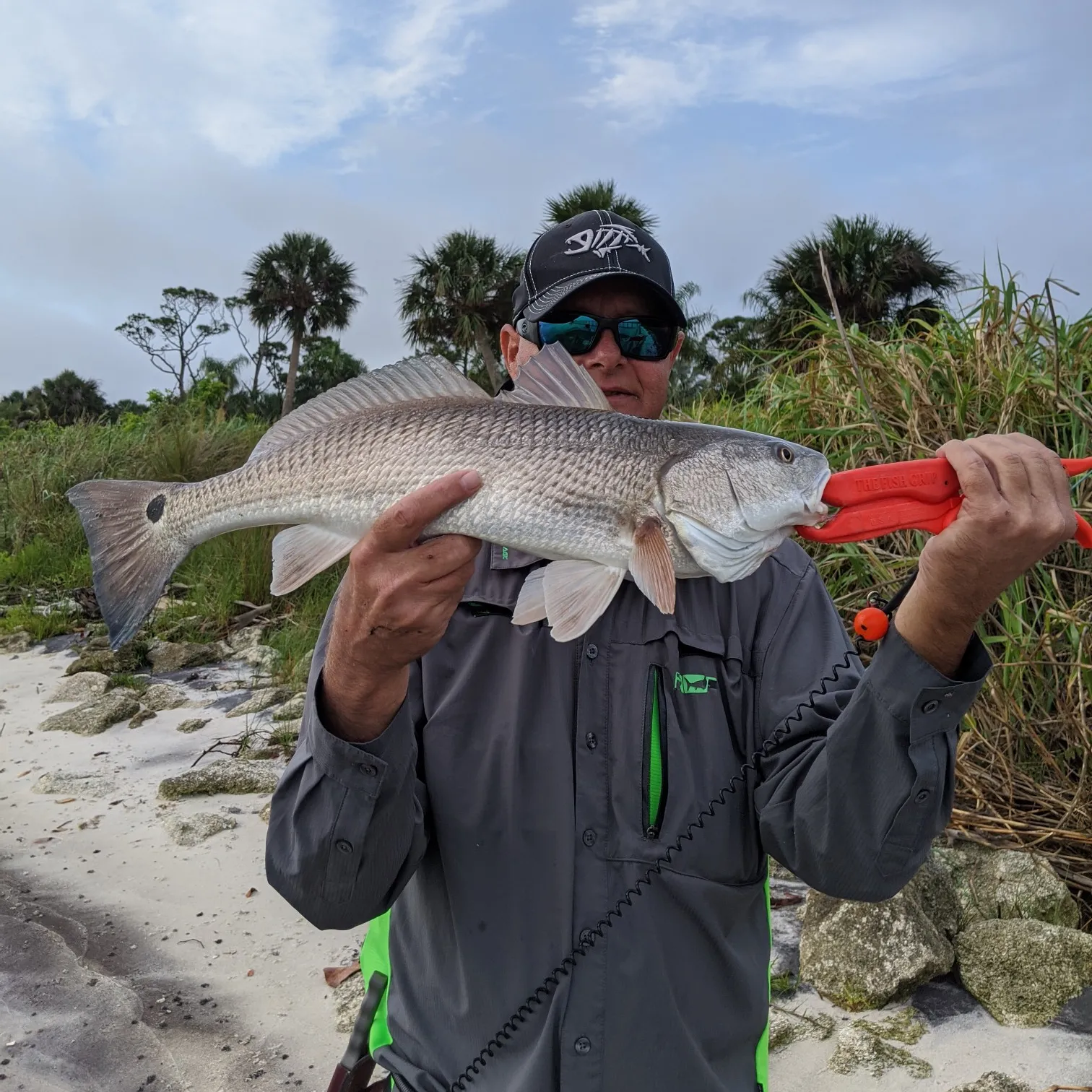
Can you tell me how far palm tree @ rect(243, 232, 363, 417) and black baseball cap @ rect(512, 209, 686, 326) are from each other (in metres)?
33.9

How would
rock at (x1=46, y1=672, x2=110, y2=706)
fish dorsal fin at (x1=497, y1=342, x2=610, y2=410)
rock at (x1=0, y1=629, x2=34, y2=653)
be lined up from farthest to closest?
rock at (x1=0, y1=629, x2=34, y2=653) → rock at (x1=46, y1=672, x2=110, y2=706) → fish dorsal fin at (x1=497, y1=342, x2=610, y2=410)

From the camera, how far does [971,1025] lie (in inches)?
121

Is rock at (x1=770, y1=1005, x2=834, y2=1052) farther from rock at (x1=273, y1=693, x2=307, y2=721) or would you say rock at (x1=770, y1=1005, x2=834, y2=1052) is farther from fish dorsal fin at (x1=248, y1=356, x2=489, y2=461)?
rock at (x1=273, y1=693, x2=307, y2=721)

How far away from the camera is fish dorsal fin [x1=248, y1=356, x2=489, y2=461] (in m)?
2.06

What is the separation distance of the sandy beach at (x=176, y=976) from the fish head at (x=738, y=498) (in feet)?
6.76

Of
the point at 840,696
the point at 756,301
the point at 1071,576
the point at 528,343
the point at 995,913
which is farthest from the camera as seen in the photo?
the point at 756,301

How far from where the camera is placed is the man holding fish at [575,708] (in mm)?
1785

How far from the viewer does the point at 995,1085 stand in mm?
2701

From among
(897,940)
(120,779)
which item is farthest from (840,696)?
(120,779)

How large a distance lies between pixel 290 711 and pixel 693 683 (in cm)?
509

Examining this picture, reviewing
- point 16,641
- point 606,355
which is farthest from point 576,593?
point 16,641

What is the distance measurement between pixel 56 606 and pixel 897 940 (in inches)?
384

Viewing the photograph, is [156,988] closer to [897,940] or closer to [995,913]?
[897,940]

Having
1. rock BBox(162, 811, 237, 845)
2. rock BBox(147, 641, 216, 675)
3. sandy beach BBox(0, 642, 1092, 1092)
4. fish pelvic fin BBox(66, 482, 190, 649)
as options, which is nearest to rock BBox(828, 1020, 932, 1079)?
sandy beach BBox(0, 642, 1092, 1092)
